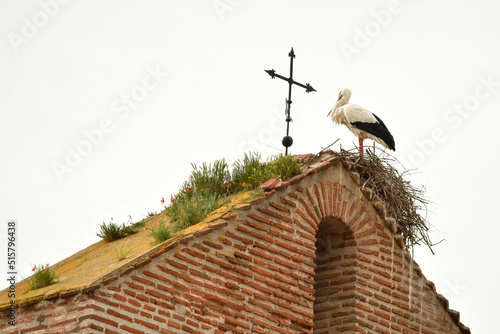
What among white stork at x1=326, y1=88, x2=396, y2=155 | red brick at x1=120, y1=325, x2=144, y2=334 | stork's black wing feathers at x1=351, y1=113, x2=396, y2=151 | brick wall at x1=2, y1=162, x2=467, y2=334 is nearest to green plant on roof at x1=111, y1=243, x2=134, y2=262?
brick wall at x1=2, y1=162, x2=467, y2=334

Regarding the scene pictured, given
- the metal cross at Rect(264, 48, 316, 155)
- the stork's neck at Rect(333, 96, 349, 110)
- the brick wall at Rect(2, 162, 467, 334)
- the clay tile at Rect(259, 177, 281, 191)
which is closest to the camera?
the brick wall at Rect(2, 162, 467, 334)

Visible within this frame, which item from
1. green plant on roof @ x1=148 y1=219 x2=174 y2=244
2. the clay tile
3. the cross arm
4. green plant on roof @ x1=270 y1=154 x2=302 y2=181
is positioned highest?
the cross arm

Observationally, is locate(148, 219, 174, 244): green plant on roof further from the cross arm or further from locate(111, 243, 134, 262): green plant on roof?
the cross arm

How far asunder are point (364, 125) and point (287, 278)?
133 inches

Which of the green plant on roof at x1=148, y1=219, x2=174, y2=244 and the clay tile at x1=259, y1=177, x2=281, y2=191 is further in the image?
the clay tile at x1=259, y1=177, x2=281, y2=191

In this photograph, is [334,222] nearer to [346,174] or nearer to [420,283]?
[346,174]

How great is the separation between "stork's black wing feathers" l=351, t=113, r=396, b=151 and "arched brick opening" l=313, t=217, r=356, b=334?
190 centimetres

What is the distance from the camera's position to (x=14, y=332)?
10438 millimetres

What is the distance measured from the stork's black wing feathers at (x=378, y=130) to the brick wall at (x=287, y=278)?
4.11ft

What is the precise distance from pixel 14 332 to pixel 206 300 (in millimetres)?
2290

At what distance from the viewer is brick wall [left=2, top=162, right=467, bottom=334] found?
10414mm

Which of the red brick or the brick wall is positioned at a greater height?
the brick wall

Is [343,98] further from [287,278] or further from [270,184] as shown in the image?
[287,278]

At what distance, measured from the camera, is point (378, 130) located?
46.3 feet
